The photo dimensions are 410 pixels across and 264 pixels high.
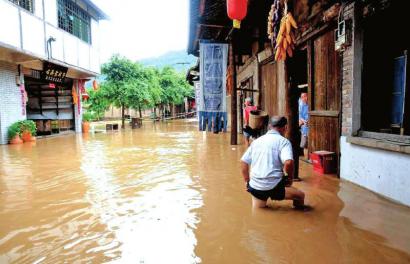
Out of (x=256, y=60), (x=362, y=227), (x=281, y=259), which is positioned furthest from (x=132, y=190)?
(x=256, y=60)

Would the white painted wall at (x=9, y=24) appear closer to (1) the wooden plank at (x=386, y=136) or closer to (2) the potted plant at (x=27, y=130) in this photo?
(2) the potted plant at (x=27, y=130)

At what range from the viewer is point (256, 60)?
12383 mm

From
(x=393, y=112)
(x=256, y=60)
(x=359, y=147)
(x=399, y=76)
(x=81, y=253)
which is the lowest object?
(x=81, y=253)

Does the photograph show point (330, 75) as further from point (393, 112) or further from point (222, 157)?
point (222, 157)

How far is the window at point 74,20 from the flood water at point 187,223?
13797 mm

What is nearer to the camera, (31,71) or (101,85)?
(31,71)

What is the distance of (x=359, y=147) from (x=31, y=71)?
702 inches

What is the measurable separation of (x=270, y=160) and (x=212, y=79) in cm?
790

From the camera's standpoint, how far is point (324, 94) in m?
7.06

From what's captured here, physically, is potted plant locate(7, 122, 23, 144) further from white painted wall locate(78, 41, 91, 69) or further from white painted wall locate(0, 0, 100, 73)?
white painted wall locate(78, 41, 91, 69)

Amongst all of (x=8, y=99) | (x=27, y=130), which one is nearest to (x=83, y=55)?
(x=8, y=99)

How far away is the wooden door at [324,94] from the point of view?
651cm

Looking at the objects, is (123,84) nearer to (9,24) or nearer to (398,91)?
(9,24)

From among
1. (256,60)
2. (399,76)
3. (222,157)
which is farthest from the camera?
(256,60)
